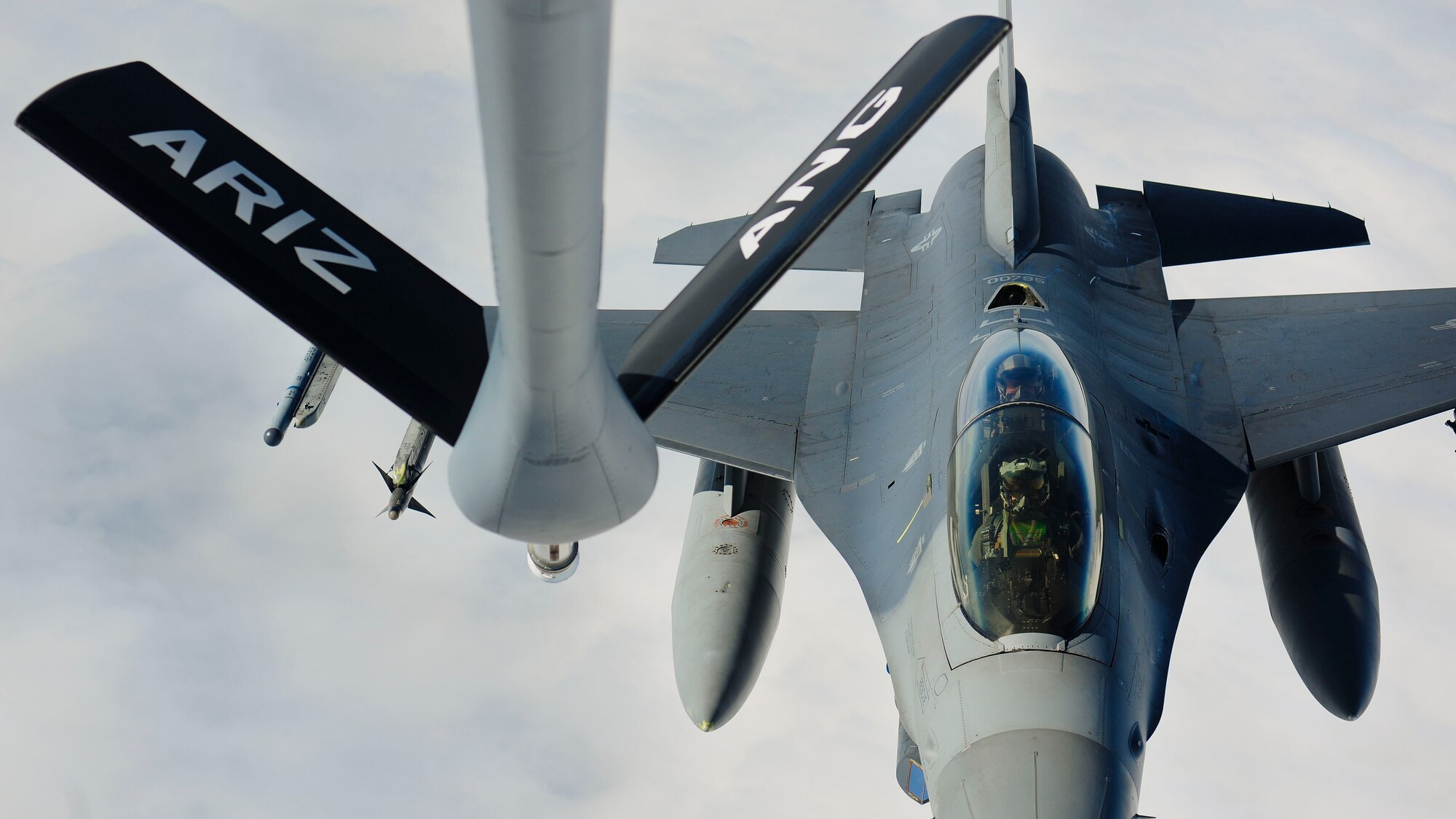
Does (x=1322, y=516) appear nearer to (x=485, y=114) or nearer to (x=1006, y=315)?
(x=1006, y=315)

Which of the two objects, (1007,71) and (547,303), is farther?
(1007,71)

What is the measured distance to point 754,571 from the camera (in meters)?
10.5

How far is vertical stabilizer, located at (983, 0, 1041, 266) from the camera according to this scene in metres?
11.0

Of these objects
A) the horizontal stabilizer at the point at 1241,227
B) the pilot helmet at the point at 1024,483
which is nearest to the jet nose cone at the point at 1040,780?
the pilot helmet at the point at 1024,483

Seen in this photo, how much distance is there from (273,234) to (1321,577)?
894 cm

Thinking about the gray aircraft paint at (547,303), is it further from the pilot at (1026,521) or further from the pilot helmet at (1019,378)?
the pilot helmet at (1019,378)

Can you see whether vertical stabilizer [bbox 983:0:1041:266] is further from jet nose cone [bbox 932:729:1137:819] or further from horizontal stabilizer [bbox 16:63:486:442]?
horizontal stabilizer [bbox 16:63:486:442]

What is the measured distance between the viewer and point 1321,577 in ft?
33.5

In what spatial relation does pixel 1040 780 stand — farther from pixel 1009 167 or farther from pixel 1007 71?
pixel 1007 71

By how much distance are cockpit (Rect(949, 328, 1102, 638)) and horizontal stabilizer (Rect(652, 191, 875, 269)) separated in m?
5.16

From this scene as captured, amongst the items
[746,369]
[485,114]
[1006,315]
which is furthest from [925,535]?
[485,114]

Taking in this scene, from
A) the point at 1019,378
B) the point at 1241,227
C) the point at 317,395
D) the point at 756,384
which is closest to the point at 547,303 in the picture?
the point at 1019,378

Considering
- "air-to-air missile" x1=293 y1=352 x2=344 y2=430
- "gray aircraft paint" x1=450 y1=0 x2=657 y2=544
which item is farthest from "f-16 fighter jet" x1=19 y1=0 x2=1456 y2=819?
"air-to-air missile" x1=293 y1=352 x2=344 y2=430

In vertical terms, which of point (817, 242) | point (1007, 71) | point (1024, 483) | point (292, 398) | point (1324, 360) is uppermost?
point (1007, 71)
